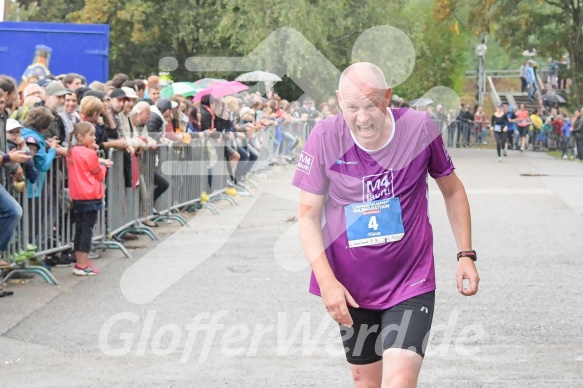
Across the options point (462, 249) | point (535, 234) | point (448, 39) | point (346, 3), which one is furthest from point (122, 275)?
point (448, 39)

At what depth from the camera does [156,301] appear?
983 centimetres

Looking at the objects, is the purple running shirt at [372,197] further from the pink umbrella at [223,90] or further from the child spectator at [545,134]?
the child spectator at [545,134]

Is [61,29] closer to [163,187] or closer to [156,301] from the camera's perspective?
[163,187]

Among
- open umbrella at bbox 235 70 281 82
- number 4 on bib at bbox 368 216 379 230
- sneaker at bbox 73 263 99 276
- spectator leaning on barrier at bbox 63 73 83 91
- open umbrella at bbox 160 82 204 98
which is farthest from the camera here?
open umbrella at bbox 235 70 281 82

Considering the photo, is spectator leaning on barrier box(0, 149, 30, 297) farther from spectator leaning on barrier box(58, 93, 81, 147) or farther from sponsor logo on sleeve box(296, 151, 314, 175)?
sponsor logo on sleeve box(296, 151, 314, 175)

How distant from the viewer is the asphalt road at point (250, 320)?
7.01m

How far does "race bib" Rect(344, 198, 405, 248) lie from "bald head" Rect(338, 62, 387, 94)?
0.46 m

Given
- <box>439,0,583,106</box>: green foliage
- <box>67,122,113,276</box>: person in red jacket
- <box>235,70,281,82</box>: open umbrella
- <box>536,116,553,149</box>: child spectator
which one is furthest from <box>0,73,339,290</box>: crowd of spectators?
<box>536,116,553,149</box>: child spectator

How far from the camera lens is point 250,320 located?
347 inches

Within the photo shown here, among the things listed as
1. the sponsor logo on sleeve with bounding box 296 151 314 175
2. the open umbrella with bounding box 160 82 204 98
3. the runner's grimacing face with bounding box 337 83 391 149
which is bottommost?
the open umbrella with bounding box 160 82 204 98

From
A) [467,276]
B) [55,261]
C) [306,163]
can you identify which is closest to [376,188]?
[306,163]

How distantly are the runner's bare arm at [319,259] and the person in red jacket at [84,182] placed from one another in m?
6.68

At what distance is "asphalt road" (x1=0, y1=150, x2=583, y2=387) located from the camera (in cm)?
701

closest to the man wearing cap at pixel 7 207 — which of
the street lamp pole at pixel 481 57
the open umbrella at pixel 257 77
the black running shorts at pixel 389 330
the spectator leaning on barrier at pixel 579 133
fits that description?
the black running shorts at pixel 389 330
